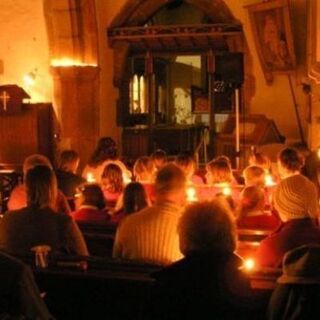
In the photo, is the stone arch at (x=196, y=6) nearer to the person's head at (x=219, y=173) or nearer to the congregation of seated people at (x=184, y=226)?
the congregation of seated people at (x=184, y=226)

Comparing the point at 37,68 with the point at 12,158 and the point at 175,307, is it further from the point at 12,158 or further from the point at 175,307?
the point at 175,307

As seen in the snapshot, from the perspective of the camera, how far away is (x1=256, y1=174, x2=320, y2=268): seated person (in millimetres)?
4500

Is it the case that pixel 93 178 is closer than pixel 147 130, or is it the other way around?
pixel 93 178

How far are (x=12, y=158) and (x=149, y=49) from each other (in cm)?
372

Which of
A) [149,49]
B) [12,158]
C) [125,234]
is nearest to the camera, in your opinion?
[125,234]

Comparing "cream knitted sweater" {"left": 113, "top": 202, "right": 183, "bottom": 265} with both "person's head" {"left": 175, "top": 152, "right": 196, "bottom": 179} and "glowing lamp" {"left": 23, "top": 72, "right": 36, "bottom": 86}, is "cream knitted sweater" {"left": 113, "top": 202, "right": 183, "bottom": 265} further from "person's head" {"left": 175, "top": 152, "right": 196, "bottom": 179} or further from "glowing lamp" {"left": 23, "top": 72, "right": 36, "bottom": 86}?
"glowing lamp" {"left": 23, "top": 72, "right": 36, "bottom": 86}

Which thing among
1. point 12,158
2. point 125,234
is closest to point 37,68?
point 12,158

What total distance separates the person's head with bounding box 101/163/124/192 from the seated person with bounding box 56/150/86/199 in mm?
840

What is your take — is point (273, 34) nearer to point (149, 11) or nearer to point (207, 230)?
point (149, 11)

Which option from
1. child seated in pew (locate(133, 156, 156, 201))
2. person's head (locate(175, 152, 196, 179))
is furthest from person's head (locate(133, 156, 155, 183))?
person's head (locate(175, 152, 196, 179))

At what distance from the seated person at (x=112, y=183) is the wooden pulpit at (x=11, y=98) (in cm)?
456

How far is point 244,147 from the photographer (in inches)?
484

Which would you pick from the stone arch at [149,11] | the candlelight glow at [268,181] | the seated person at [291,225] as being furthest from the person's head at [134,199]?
the stone arch at [149,11]

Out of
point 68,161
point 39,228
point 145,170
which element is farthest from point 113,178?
point 39,228
